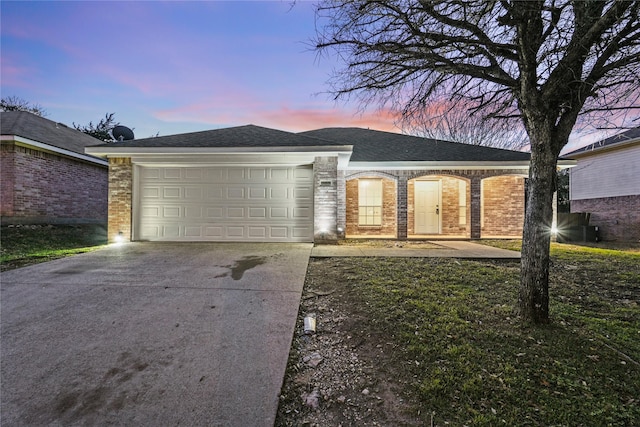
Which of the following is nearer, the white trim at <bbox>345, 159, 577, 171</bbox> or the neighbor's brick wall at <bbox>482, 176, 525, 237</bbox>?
the white trim at <bbox>345, 159, 577, 171</bbox>

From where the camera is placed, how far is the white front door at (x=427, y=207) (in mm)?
11219

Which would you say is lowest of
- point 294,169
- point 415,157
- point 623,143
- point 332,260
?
point 332,260

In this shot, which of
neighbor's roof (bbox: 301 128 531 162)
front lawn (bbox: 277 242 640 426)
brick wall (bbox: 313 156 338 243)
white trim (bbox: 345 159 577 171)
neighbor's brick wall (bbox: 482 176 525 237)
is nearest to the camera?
front lawn (bbox: 277 242 640 426)

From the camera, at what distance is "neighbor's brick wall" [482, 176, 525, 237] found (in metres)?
10.6

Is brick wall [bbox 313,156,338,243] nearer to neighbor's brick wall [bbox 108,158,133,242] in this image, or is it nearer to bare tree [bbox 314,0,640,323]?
bare tree [bbox 314,0,640,323]

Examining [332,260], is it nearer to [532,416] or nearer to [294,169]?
[294,169]

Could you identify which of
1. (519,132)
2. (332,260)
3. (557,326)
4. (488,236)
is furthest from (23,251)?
(488,236)

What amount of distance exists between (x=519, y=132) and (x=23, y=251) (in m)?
11.7

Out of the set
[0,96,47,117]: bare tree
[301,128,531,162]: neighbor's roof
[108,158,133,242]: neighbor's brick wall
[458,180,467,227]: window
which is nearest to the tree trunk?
[301,128,531,162]: neighbor's roof

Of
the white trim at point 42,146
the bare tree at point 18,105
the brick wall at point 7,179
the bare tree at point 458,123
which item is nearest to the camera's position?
the bare tree at point 458,123

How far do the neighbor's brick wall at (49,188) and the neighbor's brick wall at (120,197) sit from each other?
3.65 meters

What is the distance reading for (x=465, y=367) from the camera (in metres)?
2.22

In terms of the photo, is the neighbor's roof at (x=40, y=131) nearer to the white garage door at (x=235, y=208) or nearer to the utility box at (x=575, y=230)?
the white garage door at (x=235, y=208)

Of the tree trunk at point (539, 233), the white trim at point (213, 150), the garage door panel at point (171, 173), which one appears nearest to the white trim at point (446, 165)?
the white trim at point (213, 150)
